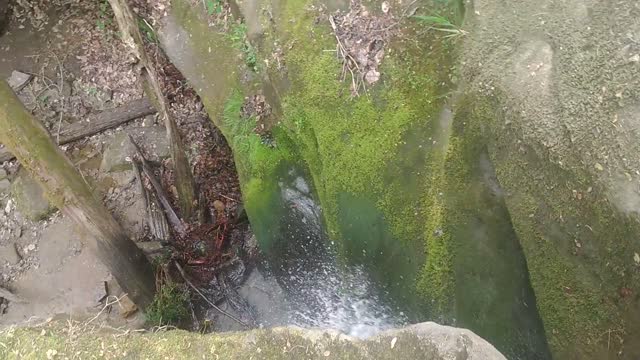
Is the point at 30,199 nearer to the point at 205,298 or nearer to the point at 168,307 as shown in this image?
the point at 168,307

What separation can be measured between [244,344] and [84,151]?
5.33 meters

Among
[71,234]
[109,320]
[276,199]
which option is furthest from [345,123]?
[71,234]

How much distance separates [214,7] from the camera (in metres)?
5.82

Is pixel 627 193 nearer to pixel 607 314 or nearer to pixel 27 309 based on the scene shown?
pixel 607 314

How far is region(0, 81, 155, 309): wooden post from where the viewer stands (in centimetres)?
459

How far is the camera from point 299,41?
4.56m

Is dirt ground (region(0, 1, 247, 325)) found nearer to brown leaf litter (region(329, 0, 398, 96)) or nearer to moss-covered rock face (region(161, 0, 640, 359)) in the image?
moss-covered rock face (region(161, 0, 640, 359))

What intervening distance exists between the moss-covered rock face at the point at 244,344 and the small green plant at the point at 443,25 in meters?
1.94

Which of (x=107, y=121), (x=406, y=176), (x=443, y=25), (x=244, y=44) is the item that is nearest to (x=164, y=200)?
(x=107, y=121)

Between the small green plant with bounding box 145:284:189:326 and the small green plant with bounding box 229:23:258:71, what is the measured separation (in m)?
2.61

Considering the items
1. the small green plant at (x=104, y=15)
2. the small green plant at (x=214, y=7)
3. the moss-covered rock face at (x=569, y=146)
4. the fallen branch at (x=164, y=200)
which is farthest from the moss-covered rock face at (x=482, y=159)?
the small green plant at (x=104, y=15)

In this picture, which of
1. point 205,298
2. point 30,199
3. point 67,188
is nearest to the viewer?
point 67,188

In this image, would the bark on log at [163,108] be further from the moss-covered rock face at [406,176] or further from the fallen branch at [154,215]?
the moss-covered rock face at [406,176]

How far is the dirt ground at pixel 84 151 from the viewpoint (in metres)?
6.52
